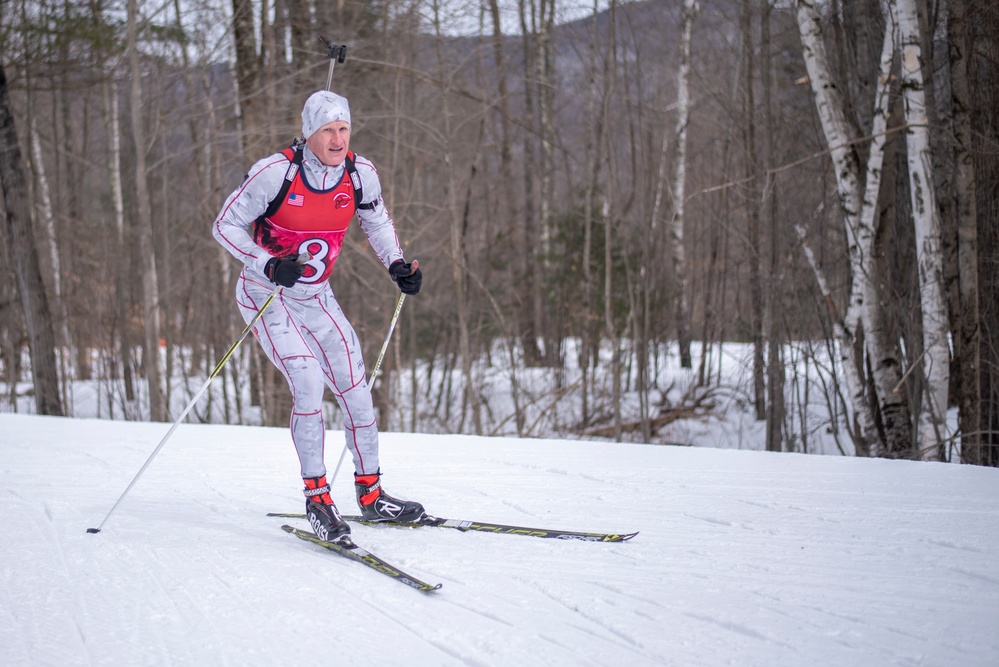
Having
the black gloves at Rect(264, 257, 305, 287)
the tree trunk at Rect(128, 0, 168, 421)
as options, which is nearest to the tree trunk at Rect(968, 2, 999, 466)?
the black gloves at Rect(264, 257, 305, 287)

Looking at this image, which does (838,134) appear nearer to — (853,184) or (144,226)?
(853,184)

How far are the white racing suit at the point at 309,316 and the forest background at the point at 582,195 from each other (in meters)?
4.12

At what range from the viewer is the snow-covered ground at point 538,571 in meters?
2.14

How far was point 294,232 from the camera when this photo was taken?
339cm

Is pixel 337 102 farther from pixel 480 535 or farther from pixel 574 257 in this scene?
pixel 574 257

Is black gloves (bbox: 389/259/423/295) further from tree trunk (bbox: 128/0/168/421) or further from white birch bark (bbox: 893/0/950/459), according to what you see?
tree trunk (bbox: 128/0/168/421)

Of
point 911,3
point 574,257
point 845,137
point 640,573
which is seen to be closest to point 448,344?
point 574,257

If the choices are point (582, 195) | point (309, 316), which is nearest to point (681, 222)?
point (582, 195)

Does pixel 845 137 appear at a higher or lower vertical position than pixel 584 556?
higher

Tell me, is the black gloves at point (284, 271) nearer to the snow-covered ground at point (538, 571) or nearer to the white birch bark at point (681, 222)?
the snow-covered ground at point (538, 571)

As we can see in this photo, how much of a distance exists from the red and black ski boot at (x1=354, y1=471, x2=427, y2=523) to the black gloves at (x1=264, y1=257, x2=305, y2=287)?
Answer: 3.12 feet

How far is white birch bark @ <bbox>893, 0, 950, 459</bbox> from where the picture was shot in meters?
6.42

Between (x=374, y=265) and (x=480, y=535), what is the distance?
7.67m

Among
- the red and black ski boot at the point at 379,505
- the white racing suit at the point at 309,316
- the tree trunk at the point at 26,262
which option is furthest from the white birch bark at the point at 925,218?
the tree trunk at the point at 26,262
